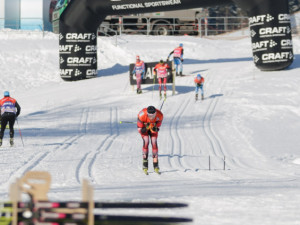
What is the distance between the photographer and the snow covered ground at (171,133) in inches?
347

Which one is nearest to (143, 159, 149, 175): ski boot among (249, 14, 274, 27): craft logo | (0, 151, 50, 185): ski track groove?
(0, 151, 50, 185): ski track groove

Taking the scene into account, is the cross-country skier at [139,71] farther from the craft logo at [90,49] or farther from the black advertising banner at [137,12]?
the craft logo at [90,49]

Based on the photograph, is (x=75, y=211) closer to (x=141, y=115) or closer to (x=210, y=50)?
(x=141, y=115)

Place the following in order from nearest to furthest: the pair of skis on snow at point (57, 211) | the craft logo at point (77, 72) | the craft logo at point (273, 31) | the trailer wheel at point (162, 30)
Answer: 1. the pair of skis on snow at point (57, 211)
2. the craft logo at point (273, 31)
3. the craft logo at point (77, 72)
4. the trailer wheel at point (162, 30)

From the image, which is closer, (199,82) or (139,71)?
(199,82)

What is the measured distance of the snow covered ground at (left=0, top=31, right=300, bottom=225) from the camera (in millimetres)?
8812

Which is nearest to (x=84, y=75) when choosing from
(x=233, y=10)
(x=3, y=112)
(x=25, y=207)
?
(x=3, y=112)

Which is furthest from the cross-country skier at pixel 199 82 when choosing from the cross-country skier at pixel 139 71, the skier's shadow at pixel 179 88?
the cross-country skier at pixel 139 71

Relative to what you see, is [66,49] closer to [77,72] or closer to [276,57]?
[77,72]

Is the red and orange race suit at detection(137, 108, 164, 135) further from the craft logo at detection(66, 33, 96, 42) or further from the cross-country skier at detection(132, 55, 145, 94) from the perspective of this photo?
the craft logo at detection(66, 33, 96, 42)

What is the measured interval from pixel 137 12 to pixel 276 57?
20.3 feet

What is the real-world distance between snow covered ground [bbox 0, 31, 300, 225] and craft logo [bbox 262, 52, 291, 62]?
68cm

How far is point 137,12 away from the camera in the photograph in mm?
24453

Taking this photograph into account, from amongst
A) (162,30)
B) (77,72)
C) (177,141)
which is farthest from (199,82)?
(162,30)
